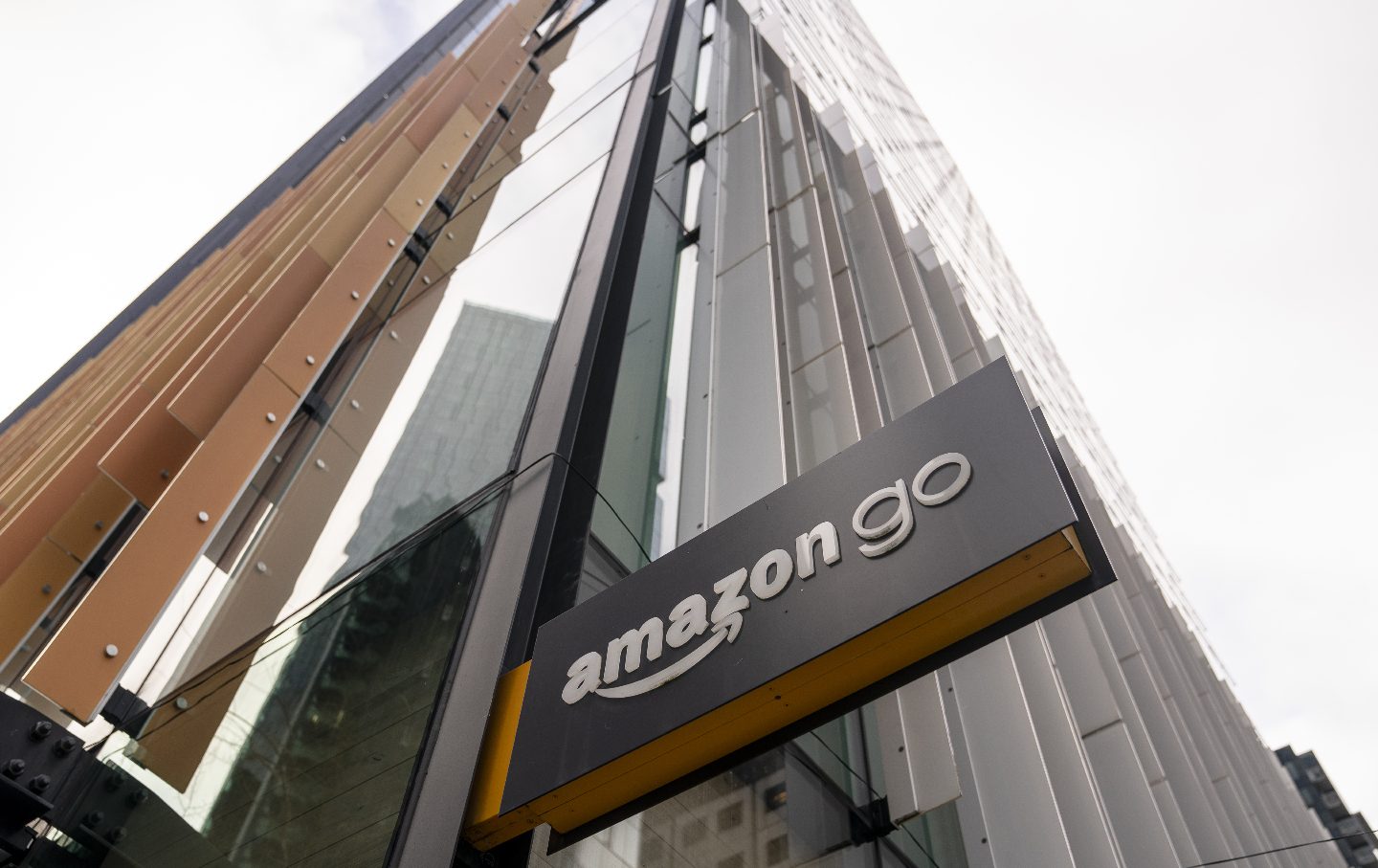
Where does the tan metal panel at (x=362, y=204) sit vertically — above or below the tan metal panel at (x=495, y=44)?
below

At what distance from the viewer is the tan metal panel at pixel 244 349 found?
5949 millimetres

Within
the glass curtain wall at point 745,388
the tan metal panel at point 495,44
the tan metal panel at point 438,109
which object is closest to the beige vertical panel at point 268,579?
the glass curtain wall at point 745,388

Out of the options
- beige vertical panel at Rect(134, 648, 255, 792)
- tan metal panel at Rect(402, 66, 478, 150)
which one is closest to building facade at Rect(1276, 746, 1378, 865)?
tan metal panel at Rect(402, 66, 478, 150)

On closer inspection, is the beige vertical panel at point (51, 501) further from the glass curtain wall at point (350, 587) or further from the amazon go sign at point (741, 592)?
the amazon go sign at point (741, 592)

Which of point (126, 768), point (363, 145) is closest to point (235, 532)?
point (126, 768)

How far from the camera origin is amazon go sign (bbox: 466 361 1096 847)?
273 cm

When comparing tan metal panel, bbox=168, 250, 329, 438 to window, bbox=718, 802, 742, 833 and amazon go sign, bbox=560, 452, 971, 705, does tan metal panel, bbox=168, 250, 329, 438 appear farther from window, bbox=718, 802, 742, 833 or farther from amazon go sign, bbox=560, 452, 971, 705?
window, bbox=718, 802, 742, 833

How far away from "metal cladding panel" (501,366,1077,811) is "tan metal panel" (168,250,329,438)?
3506mm

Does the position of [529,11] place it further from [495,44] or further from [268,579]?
[268,579]

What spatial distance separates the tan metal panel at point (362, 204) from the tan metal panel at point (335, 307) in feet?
0.66

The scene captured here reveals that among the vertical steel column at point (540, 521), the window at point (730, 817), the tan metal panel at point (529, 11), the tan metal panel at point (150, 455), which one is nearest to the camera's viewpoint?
the vertical steel column at point (540, 521)

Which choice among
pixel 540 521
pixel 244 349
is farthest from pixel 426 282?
pixel 540 521

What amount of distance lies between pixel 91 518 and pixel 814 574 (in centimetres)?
450

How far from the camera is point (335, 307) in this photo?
6684 mm
